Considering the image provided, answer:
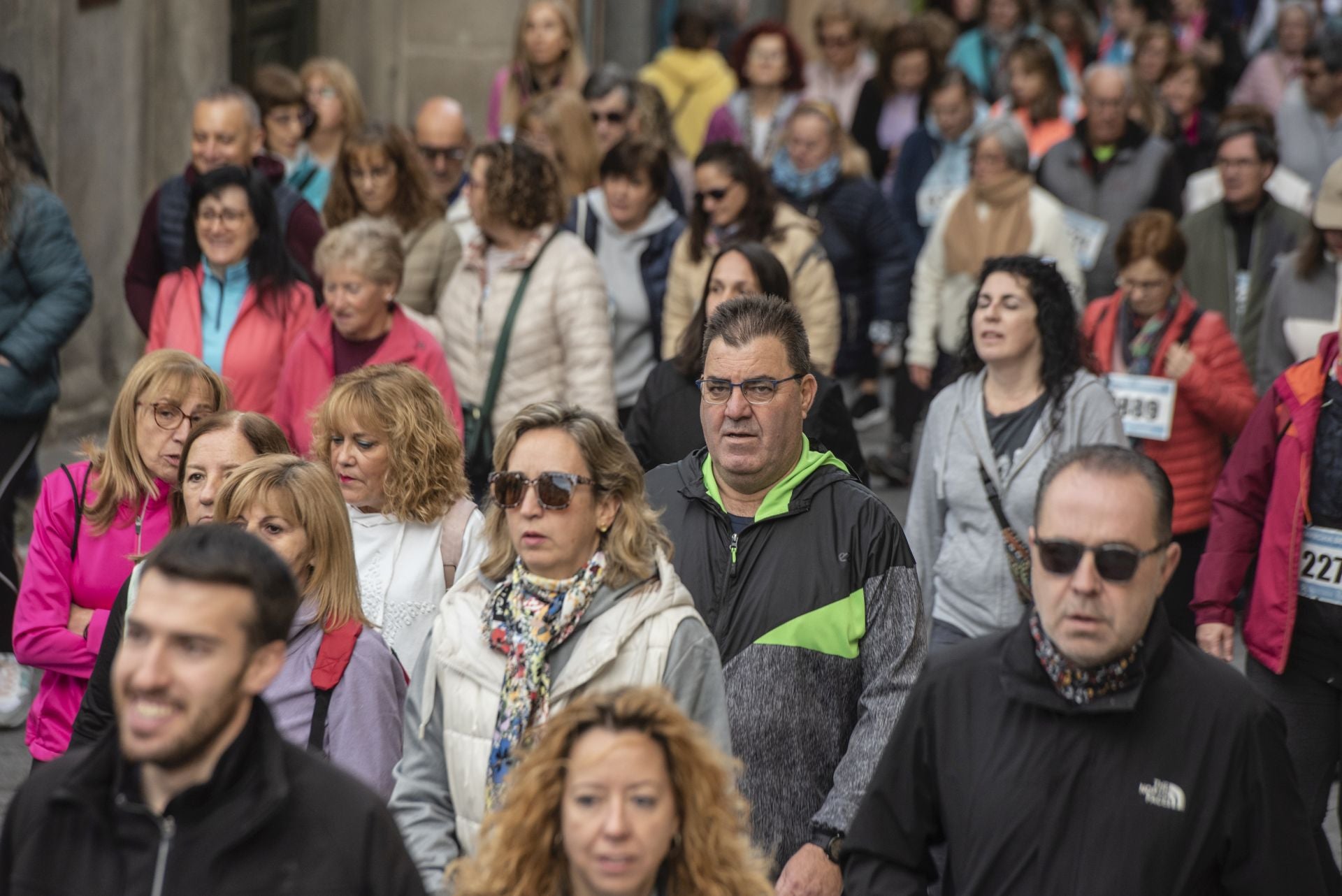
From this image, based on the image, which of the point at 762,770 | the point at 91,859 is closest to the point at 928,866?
the point at 762,770

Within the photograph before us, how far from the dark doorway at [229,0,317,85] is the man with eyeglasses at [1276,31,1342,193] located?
6931 mm

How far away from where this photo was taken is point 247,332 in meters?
7.89

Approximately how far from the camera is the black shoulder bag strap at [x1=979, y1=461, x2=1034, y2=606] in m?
6.53

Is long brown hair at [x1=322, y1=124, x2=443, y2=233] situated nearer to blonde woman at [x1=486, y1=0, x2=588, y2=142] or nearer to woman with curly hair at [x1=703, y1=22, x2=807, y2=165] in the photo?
blonde woman at [x1=486, y1=0, x2=588, y2=142]

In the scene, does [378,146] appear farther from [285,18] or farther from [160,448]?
[285,18]

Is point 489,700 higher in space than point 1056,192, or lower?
lower

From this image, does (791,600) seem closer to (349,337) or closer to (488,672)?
(488,672)

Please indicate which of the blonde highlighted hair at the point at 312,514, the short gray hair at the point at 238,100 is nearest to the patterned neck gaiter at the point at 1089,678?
the blonde highlighted hair at the point at 312,514

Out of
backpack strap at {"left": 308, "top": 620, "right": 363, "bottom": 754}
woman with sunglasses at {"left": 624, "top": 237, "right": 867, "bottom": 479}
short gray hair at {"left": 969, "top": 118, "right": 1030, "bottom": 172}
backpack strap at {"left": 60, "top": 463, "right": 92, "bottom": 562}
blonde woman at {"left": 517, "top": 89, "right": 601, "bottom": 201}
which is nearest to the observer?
backpack strap at {"left": 308, "top": 620, "right": 363, "bottom": 754}

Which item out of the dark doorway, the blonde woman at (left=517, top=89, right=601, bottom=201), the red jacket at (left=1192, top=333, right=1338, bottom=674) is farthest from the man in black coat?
the dark doorway

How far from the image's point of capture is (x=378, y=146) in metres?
9.40

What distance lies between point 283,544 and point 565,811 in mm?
1503

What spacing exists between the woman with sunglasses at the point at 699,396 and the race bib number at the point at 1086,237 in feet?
15.1

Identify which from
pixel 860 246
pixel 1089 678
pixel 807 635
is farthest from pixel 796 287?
pixel 1089 678
